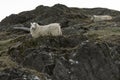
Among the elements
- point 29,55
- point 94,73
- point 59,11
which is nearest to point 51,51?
point 29,55

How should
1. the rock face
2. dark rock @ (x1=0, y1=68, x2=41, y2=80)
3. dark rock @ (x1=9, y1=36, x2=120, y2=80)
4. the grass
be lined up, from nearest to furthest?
1. dark rock @ (x1=0, y1=68, x2=41, y2=80)
2. the rock face
3. dark rock @ (x1=9, y1=36, x2=120, y2=80)
4. the grass

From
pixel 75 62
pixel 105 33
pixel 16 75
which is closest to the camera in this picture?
pixel 16 75

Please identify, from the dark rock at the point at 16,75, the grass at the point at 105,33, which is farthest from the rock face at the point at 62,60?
the grass at the point at 105,33

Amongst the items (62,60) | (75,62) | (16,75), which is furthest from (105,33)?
(16,75)

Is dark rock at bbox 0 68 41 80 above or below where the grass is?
above

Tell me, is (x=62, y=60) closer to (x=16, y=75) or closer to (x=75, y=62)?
(x=75, y=62)

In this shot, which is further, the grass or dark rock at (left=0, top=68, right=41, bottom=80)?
the grass

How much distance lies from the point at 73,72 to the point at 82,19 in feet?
106

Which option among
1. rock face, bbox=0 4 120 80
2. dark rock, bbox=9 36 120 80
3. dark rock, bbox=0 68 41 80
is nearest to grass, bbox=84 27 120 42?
rock face, bbox=0 4 120 80

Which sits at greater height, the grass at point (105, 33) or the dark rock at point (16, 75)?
the dark rock at point (16, 75)

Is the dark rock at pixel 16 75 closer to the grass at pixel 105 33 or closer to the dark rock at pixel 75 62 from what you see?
the dark rock at pixel 75 62

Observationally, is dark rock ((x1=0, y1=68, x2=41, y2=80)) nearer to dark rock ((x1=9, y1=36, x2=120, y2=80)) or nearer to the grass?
dark rock ((x1=9, y1=36, x2=120, y2=80))

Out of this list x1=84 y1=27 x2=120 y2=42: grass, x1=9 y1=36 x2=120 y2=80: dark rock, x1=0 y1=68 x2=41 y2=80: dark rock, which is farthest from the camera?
x1=84 y1=27 x2=120 y2=42: grass

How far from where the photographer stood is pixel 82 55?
2691 centimetres
